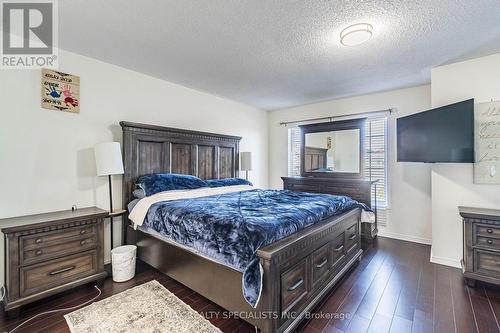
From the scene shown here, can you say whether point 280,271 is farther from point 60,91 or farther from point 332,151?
point 332,151

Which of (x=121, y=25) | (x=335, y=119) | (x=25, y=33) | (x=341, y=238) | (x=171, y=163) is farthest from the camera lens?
(x=335, y=119)

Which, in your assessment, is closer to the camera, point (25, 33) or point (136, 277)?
point (25, 33)

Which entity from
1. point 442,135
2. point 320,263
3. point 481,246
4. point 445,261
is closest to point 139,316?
point 320,263

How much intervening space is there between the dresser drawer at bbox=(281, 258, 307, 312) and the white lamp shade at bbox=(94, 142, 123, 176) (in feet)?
7.26

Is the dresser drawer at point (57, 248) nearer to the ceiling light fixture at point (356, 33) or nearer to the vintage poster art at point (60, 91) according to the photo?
the vintage poster art at point (60, 91)

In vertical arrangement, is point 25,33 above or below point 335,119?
above

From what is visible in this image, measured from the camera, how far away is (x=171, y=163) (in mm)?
3480

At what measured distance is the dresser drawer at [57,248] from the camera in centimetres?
198

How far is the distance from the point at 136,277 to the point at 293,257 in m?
1.97

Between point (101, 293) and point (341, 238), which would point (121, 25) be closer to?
point (101, 293)

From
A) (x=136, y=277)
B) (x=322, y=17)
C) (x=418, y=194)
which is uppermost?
(x=322, y=17)

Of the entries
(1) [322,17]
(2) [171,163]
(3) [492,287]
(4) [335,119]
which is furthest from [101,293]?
(4) [335,119]

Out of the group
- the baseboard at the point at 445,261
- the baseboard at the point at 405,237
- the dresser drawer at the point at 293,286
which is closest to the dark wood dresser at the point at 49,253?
the dresser drawer at the point at 293,286

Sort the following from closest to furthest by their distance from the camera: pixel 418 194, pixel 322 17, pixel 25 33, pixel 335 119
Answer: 1. pixel 322 17
2. pixel 25 33
3. pixel 418 194
4. pixel 335 119
